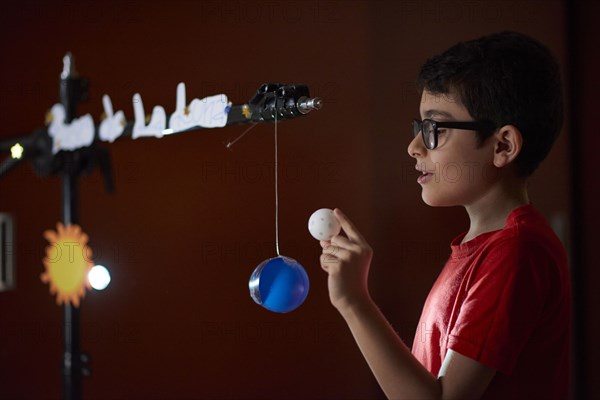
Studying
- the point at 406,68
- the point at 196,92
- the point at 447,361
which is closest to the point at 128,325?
the point at 196,92

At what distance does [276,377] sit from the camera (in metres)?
1.82

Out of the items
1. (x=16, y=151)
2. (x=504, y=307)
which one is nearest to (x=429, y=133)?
(x=504, y=307)

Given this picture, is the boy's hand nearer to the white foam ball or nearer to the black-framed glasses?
the white foam ball

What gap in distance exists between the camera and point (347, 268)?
825 millimetres

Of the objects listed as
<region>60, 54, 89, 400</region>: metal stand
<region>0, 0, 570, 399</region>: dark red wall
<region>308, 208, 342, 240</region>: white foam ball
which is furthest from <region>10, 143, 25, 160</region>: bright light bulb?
<region>308, 208, 342, 240</region>: white foam ball

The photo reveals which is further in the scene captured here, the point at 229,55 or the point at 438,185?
the point at 229,55

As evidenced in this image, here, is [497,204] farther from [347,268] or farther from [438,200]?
[347,268]

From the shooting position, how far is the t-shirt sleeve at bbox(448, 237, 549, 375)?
75 centimetres

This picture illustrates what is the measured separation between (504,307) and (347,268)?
19cm

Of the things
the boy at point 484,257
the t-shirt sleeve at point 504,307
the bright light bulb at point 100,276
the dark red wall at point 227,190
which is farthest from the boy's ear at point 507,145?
the dark red wall at point 227,190

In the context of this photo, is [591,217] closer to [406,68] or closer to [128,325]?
[406,68]

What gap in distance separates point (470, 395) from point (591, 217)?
1291 mm

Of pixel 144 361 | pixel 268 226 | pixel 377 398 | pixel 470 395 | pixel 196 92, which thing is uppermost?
pixel 196 92

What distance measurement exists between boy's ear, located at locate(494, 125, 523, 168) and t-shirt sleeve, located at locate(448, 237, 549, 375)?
13 cm
